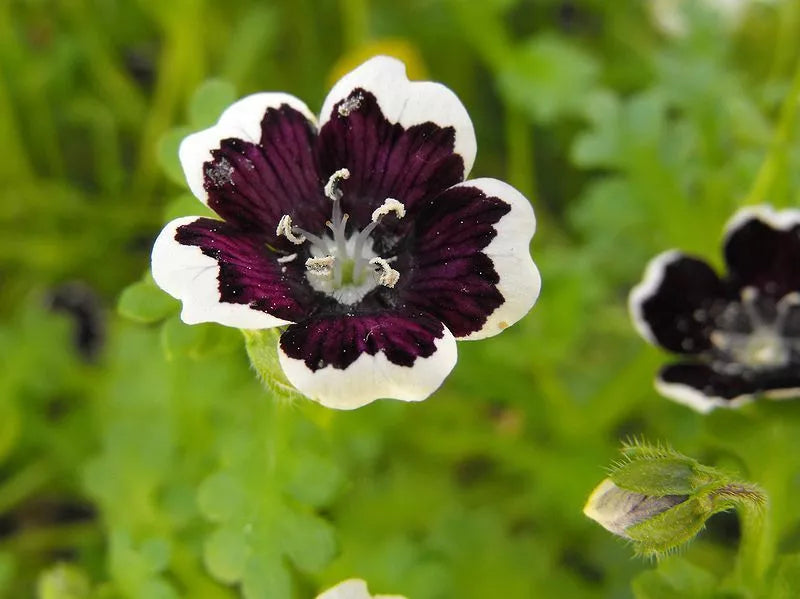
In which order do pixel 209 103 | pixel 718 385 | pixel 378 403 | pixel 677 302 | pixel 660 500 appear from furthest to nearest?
pixel 378 403, pixel 677 302, pixel 718 385, pixel 209 103, pixel 660 500

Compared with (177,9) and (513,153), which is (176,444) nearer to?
(177,9)

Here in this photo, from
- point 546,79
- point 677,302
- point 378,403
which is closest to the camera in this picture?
point 677,302

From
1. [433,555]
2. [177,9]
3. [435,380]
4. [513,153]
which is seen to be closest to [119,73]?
[177,9]

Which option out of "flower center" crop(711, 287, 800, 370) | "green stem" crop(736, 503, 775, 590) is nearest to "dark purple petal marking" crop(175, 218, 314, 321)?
"green stem" crop(736, 503, 775, 590)

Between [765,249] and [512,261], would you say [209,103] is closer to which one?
[512,261]

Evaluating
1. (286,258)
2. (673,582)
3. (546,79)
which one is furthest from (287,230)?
A: (546,79)

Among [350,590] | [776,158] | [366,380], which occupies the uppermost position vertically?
[776,158]

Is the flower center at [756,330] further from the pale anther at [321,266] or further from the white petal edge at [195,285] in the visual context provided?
the white petal edge at [195,285]

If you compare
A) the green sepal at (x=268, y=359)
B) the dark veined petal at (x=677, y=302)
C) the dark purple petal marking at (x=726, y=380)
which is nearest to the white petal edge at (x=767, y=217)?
the dark veined petal at (x=677, y=302)

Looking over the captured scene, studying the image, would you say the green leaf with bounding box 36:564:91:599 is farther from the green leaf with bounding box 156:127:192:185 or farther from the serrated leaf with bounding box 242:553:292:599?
the green leaf with bounding box 156:127:192:185
